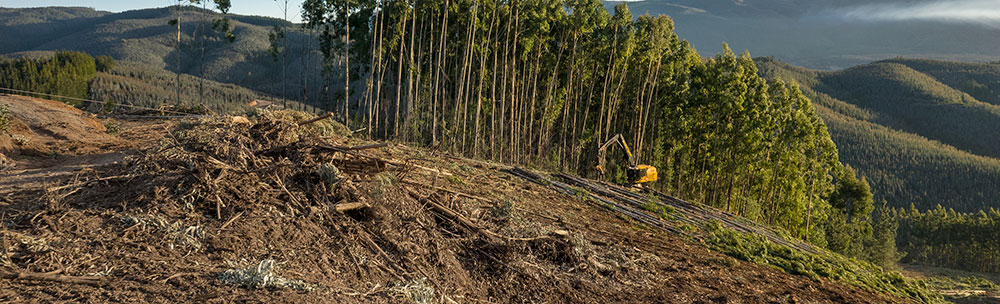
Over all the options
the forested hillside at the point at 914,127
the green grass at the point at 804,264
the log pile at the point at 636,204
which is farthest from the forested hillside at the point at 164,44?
the forested hillside at the point at 914,127

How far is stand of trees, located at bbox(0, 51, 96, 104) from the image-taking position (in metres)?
49.9

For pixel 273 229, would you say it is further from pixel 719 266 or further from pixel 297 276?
pixel 719 266

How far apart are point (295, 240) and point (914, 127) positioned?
155542 mm

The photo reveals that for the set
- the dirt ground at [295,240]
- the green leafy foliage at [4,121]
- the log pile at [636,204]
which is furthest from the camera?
the log pile at [636,204]

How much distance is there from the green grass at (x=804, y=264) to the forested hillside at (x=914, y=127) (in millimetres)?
98285

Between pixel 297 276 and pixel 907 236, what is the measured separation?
76287mm

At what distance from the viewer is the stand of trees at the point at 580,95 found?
1719cm

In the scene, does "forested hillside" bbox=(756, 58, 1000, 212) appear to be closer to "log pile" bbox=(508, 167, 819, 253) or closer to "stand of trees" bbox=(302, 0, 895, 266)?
"stand of trees" bbox=(302, 0, 895, 266)

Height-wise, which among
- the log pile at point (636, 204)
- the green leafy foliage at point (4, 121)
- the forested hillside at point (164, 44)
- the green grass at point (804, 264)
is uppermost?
the forested hillside at point (164, 44)

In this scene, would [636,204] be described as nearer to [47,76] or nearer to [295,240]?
[295,240]

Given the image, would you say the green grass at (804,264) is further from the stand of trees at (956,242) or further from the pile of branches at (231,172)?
the stand of trees at (956,242)

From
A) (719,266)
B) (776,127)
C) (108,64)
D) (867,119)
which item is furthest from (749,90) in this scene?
(867,119)

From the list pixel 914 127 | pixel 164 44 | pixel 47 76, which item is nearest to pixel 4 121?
pixel 47 76

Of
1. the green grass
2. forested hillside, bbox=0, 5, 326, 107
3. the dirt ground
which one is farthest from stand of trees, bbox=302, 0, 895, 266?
forested hillside, bbox=0, 5, 326, 107
